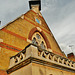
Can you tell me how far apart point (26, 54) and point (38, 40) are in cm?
577

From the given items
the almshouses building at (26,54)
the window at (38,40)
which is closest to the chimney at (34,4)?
the almshouses building at (26,54)

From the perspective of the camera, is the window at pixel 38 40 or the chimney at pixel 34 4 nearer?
the window at pixel 38 40

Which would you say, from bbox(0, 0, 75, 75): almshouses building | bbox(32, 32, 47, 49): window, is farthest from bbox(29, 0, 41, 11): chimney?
bbox(32, 32, 47, 49): window

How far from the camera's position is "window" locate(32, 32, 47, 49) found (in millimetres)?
10923

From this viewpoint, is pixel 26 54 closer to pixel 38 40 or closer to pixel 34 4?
pixel 38 40

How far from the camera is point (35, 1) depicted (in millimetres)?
16516

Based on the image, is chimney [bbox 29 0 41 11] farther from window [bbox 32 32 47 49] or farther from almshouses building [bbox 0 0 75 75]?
window [bbox 32 32 47 49]

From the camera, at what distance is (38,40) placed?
443 inches

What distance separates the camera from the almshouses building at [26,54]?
17.3 ft

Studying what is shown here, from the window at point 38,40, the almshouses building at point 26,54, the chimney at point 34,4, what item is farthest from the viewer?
the chimney at point 34,4

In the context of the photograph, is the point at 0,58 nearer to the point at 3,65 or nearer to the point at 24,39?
the point at 3,65

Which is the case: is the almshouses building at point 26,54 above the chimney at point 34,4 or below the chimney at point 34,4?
below

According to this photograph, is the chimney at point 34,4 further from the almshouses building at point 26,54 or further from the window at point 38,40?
the window at point 38,40

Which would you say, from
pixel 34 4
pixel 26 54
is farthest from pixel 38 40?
pixel 34 4
